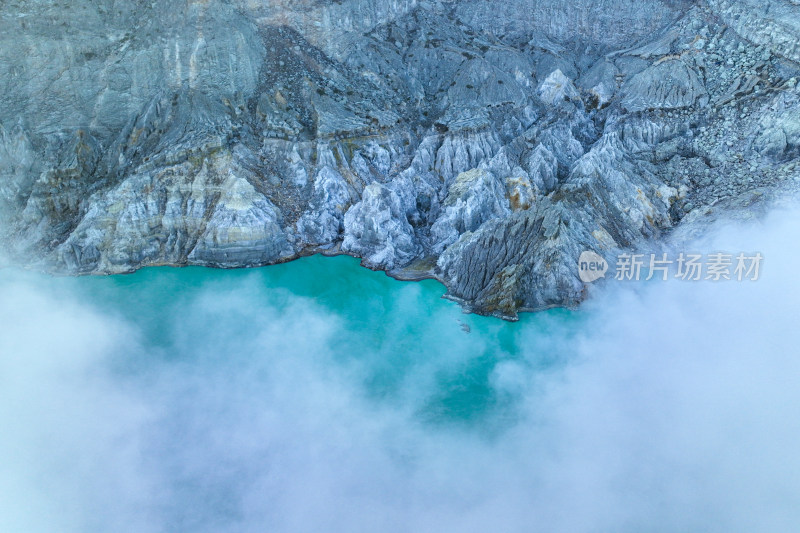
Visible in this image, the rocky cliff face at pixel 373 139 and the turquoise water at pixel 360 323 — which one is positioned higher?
the rocky cliff face at pixel 373 139

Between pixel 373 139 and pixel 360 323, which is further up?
pixel 373 139

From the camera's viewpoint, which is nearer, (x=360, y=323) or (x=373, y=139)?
(x=360, y=323)

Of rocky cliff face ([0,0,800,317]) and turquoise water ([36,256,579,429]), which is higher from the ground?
rocky cliff face ([0,0,800,317])

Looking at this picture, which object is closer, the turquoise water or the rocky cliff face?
the turquoise water

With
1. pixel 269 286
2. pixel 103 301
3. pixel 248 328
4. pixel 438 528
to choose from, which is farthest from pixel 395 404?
pixel 103 301

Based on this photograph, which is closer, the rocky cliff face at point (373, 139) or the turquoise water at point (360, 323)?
Answer: the turquoise water at point (360, 323)
